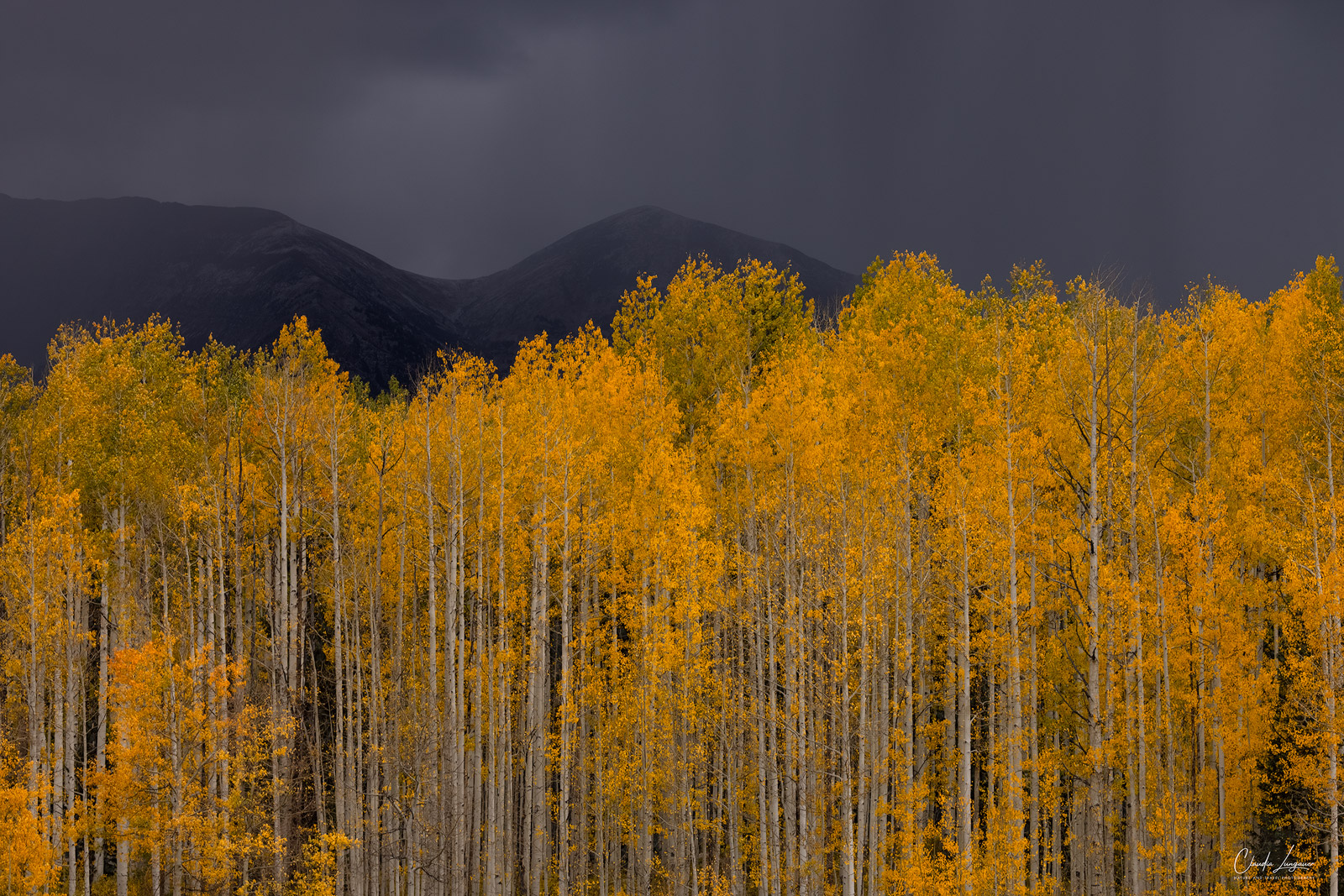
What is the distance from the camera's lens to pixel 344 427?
3142 cm

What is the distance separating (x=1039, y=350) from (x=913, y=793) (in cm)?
1769

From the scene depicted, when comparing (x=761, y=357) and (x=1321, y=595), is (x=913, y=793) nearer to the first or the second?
(x=1321, y=595)

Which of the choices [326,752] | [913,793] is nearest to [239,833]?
[326,752]
